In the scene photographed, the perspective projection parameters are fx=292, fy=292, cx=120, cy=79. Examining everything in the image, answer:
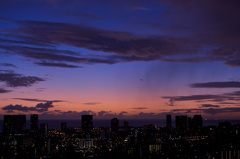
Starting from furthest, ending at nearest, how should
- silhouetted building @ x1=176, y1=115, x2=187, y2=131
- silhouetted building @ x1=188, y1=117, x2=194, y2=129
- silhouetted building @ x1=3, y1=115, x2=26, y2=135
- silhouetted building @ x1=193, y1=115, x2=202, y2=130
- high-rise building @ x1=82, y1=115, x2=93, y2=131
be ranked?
high-rise building @ x1=82, y1=115, x2=93, y2=131
silhouetted building @ x1=176, y1=115, x2=187, y2=131
silhouetted building @ x1=188, y1=117, x2=194, y2=129
silhouetted building @ x1=193, y1=115, x2=202, y2=130
silhouetted building @ x1=3, y1=115, x2=26, y2=135

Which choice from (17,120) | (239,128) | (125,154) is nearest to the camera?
(125,154)

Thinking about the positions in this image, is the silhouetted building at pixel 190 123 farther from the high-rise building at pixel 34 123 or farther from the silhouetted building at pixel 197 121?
the high-rise building at pixel 34 123

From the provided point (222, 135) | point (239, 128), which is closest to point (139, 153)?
point (222, 135)

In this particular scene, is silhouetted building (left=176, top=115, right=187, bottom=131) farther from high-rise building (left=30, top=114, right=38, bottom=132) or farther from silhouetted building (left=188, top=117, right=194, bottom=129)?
high-rise building (left=30, top=114, right=38, bottom=132)

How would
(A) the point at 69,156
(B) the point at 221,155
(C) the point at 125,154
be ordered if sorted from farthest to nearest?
1. (C) the point at 125,154
2. (B) the point at 221,155
3. (A) the point at 69,156

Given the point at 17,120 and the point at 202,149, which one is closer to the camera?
the point at 202,149

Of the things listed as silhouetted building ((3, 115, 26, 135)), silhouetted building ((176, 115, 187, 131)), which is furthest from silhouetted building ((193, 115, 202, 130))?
silhouetted building ((3, 115, 26, 135))

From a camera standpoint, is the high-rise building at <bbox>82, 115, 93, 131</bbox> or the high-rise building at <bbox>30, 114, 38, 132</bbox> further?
the high-rise building at <bbox>82, 115, 93, 131</bbox>

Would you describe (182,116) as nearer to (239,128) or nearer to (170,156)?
(239,128)

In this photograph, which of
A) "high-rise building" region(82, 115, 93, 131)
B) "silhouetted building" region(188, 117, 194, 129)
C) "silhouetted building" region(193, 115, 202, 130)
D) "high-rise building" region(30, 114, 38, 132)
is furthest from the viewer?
"high-rise building" region(82, 115, 93, 131)
